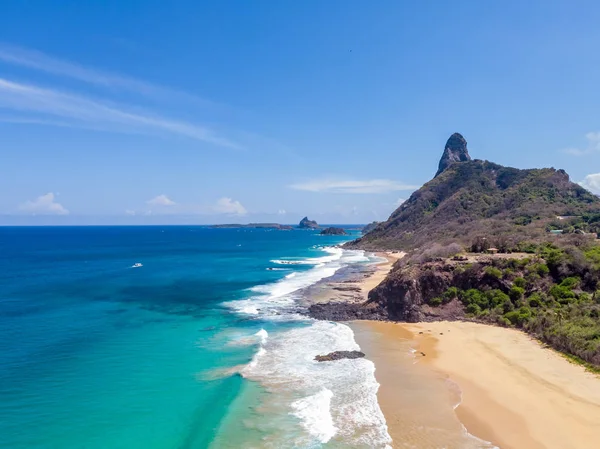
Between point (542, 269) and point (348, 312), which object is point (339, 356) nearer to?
point (348, 312)

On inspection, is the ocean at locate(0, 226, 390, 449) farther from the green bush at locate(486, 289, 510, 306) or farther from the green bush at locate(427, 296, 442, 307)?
the green bush at locate(486, 289, 510, 306)

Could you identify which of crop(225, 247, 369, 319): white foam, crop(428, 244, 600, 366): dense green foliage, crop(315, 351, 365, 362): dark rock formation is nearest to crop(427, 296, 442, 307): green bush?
crop(428, 244, 600, 366): dense green foliage

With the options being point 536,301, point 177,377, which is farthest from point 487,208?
point 177,377

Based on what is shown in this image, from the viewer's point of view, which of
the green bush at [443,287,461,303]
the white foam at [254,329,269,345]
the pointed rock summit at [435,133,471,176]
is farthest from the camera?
the pointed rock summit at [435,133,471,176]

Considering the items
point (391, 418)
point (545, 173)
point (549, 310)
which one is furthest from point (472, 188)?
point (391, 418)

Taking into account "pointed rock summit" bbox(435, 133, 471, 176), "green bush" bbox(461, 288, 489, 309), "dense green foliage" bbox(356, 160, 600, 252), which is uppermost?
"pointed rock summit" bbox(435, 133, 471, 176)

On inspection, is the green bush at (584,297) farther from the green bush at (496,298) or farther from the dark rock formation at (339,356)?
the dark rock formation at (339,356)

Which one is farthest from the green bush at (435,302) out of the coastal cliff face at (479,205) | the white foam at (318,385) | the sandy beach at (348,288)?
the coastal cliff face at (479,205)

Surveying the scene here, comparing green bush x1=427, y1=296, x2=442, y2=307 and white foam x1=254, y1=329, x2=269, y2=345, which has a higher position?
green bush x1=427, y1=296, x2=442, y2=307
